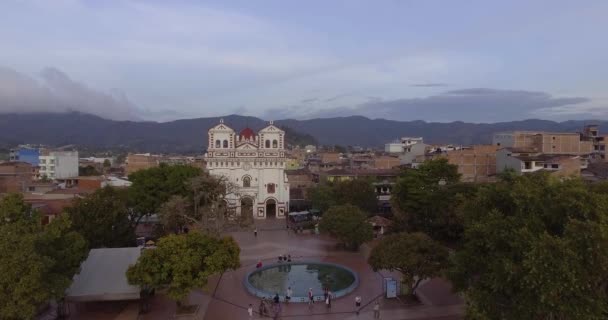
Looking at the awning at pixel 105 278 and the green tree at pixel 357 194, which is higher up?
the green tree at pixel 357 194

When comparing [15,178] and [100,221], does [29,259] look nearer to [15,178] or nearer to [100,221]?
[100,221]

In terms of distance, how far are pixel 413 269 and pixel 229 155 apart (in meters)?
31.5

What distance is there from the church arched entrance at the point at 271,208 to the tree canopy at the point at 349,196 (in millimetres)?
7219

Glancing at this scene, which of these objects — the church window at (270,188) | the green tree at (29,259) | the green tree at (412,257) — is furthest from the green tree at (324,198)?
the green tree at (29,259)

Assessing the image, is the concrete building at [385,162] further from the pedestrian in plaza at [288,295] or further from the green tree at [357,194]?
the pedestrian in plaza at [288,295]

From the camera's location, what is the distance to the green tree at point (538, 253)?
12250 millimetres

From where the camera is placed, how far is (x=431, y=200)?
33.2 m

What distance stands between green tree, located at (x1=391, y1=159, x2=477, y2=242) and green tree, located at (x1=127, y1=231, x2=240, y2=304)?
18589mm

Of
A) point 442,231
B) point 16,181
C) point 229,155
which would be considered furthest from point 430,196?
point 16,181

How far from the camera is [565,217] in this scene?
13625mm

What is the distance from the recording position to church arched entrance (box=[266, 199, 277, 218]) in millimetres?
49406

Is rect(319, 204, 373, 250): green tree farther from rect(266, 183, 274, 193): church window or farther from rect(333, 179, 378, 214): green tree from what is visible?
rect(266, 183, 274, 193): church window

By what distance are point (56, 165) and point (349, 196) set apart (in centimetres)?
5437

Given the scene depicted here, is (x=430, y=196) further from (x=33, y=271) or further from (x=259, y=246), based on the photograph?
(x=33, y=271)
